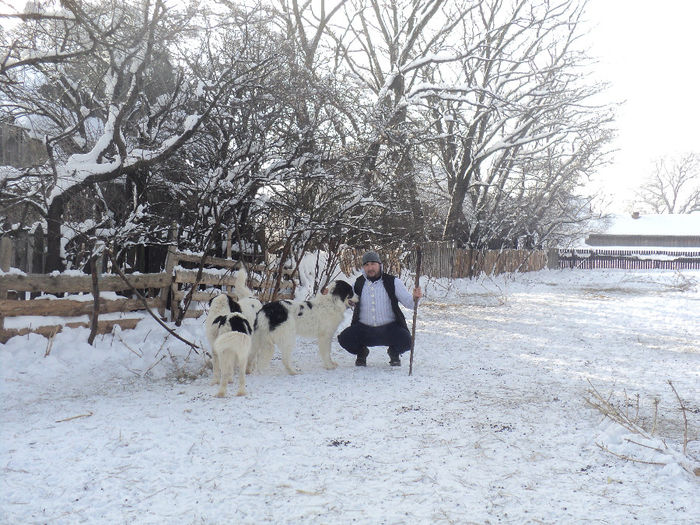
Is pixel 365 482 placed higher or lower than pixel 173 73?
lower

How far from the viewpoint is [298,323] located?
659cm

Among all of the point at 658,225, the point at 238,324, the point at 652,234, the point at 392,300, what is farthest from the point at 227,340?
the point at 658,225

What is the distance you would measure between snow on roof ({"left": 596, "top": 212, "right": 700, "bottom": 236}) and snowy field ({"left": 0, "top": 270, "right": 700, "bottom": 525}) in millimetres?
59362

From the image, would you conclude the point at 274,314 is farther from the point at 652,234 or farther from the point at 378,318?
the point at 652,234

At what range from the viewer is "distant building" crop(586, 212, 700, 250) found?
2329 inches

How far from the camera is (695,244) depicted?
192 feet

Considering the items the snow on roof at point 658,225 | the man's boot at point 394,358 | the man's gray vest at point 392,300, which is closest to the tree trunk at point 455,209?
the man's gray vest at point 392,300

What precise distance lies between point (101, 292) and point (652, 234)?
64.9 metres

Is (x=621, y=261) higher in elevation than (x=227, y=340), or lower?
higher

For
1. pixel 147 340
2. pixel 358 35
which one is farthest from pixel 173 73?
pixel 358 35

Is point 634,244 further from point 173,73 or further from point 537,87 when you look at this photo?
point 173,73

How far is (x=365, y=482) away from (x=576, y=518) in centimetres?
121

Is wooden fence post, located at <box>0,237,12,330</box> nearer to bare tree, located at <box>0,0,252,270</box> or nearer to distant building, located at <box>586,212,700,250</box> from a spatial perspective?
bare tree, located at <box>0,0,252,270</box>

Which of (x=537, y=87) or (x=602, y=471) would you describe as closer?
(x=602, y=471)
